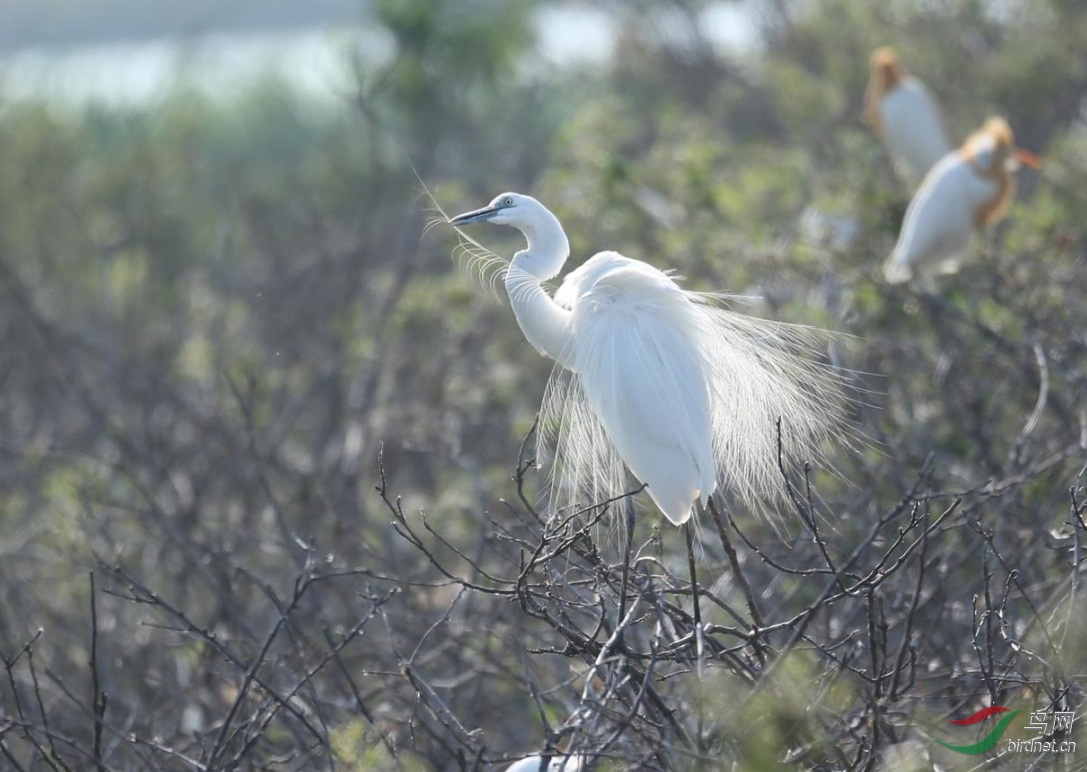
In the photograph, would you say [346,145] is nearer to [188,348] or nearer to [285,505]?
[188,348]

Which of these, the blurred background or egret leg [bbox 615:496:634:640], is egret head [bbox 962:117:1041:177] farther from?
egret leg [bbox 615:496:634:640]

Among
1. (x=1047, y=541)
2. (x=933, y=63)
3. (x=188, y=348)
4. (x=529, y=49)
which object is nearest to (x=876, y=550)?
(x=1047, y=541)

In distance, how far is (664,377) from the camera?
2926 millimetres

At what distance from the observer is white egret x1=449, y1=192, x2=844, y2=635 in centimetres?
291

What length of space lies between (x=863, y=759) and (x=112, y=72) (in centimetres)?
1533

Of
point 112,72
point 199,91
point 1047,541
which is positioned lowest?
point 1047,541

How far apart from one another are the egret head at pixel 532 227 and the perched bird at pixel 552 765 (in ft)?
Answer: 3.32

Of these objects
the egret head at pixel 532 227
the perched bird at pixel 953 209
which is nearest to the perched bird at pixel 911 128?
the perched bird at pixel 953 209

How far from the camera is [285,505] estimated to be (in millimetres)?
5312

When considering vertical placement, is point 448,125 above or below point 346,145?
below

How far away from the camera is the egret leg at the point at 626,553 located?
7.09 ft

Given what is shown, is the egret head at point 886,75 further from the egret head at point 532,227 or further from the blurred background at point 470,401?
the egret head at point 532,227

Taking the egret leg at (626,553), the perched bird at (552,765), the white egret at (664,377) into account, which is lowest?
the perched bird at (552,765)

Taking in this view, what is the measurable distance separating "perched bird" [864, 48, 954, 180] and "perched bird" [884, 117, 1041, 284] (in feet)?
2.81
